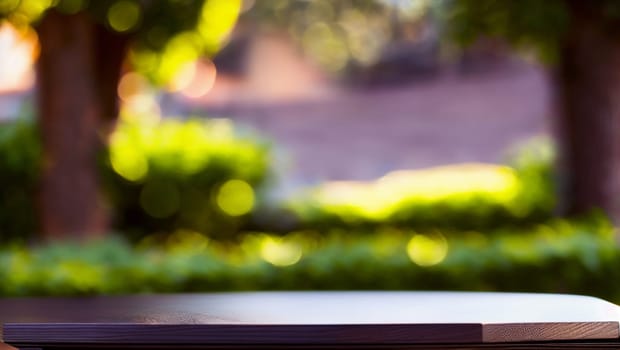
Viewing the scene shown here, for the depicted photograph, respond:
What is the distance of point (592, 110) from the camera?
8.20 metres

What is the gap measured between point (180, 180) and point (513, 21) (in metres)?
4.94

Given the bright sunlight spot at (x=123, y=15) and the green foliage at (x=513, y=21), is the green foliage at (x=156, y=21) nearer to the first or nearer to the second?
the bright sunlight spot at (x=123, y=15)

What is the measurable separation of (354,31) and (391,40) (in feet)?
5.37

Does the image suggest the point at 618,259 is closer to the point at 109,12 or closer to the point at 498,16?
the point at 498,16

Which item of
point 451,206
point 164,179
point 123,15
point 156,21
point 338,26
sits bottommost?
point 123,15

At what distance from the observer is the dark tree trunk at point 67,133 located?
7.44 metres

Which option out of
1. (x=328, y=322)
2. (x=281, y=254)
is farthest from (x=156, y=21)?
(x=328, y=322)

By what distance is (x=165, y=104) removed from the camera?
28734mm

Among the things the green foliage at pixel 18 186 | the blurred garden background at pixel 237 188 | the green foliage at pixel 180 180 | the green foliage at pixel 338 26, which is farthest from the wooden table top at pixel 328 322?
the green foliage at pixel 338 26

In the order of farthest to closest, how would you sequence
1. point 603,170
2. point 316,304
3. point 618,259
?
point 603,170 < point 618,259 < point 316,304

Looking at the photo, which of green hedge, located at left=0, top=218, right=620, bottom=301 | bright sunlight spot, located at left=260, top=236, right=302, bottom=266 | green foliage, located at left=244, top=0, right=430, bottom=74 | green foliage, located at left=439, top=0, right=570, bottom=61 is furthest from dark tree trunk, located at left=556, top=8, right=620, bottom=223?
green foliage, located at left=244, top=0, right=430, bottom=74

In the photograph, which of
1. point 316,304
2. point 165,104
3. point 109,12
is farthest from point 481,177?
point 165,104

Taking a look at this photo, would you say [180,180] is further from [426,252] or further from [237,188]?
[426,252]

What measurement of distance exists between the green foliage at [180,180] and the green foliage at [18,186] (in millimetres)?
784
